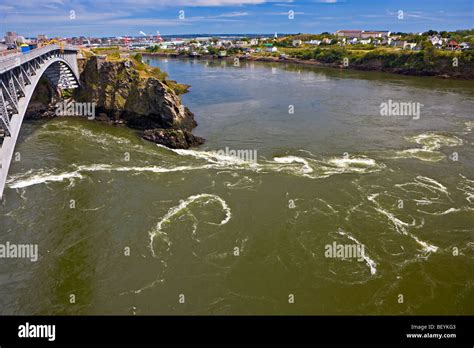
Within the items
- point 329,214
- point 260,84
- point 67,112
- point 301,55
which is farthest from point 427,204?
point 301,55

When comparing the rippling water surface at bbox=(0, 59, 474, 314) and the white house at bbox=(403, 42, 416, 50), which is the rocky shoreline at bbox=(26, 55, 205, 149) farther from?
the white house at bbox=(403, 42, 416, 50)

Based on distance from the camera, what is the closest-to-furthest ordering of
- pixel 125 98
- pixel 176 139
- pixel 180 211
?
pixel 180 211 < pixel 176 139 < pixel 125 98

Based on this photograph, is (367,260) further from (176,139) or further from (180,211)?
(176,139)

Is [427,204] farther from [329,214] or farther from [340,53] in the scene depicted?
[340,53]

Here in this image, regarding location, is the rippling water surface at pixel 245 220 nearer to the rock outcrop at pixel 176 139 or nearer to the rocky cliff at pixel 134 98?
the rock outcrop at pixel 176 139

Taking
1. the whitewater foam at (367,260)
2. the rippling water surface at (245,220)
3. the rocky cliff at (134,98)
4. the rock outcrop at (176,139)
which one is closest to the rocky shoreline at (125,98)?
the rocky cliff at (134,98)

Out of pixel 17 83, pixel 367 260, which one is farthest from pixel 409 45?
pixel 17 83

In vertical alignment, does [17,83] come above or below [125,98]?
above
